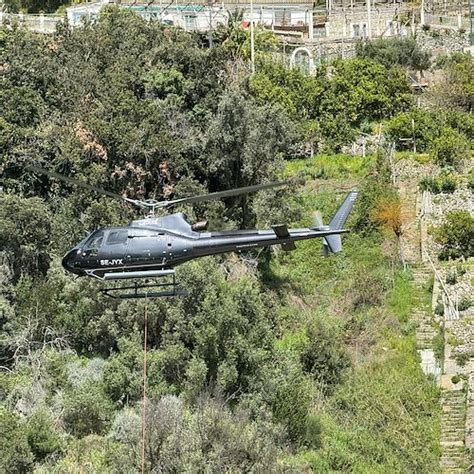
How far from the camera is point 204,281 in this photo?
36906 millimetres

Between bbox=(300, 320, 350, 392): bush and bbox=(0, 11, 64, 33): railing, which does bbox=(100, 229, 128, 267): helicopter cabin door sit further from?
bbox=(0, 11, 64, 33): railing

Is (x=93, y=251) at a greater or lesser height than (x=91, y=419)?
greater

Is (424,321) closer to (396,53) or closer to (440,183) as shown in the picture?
(440,183)

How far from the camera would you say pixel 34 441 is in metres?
33.0

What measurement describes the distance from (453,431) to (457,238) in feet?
26.2

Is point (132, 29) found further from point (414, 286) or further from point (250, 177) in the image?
point (414, 286)

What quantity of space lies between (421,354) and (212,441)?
835 centimetres

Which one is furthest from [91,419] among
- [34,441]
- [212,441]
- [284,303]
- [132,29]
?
[132,29]

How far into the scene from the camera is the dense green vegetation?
3394 cm

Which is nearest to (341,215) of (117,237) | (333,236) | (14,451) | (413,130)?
(333,236)

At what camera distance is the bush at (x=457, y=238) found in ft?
135

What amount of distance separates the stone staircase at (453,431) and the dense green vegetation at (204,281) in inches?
15.7

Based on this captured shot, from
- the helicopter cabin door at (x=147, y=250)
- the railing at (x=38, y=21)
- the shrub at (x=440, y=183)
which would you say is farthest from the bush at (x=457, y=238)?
the railing at (x=38, y=21)

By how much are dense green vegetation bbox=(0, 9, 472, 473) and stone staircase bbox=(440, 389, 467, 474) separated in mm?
399
